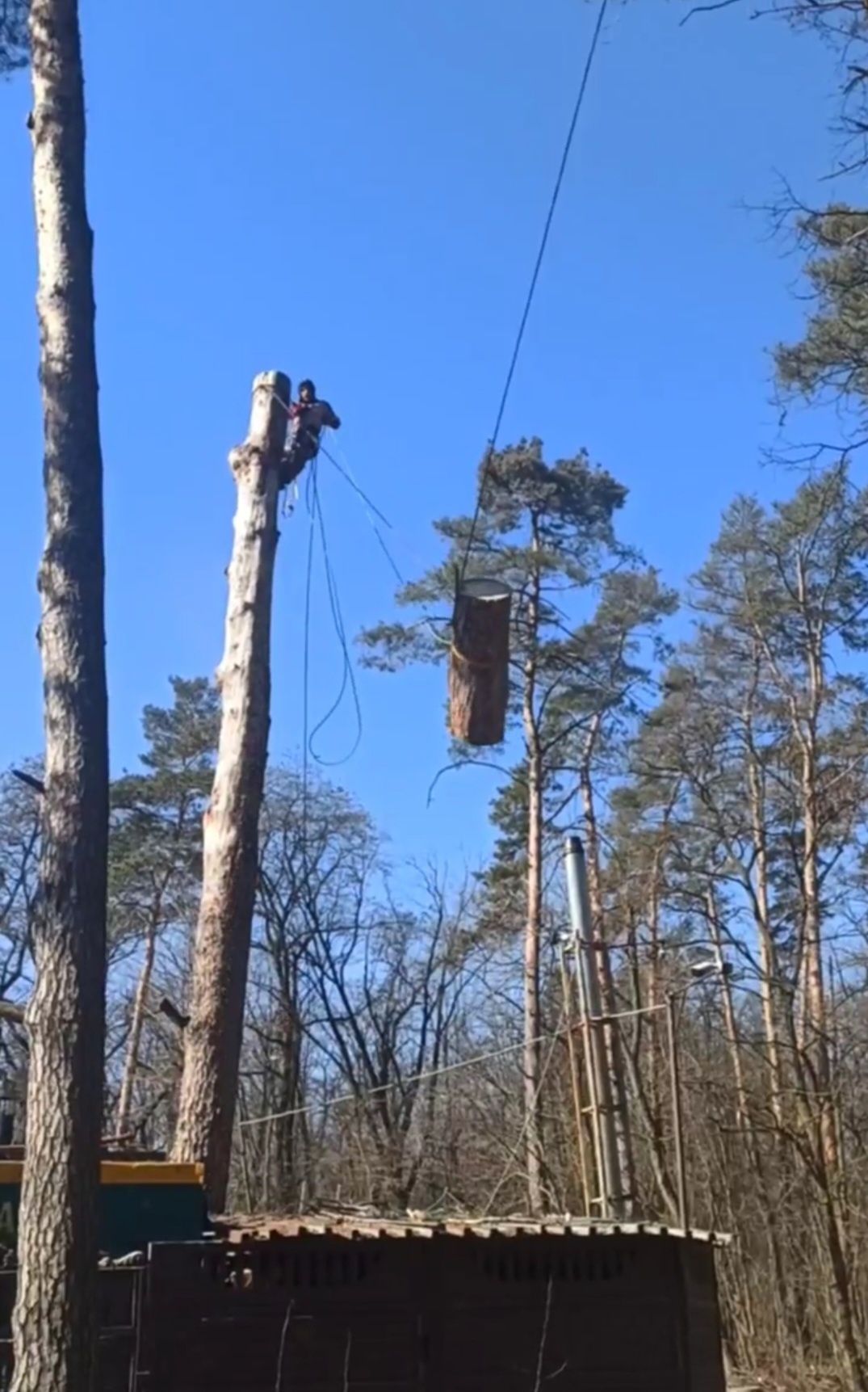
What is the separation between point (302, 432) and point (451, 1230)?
4.96 metres

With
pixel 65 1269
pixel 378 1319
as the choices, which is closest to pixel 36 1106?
pixel 65 1269

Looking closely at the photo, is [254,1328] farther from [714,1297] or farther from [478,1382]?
[714,1297]

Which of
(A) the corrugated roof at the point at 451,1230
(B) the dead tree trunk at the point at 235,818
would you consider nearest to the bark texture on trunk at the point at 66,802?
(A) the corrugated roof at the point at 451,1230

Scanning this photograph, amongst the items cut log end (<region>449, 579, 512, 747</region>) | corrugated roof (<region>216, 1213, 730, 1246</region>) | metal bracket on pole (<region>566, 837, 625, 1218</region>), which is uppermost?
cut log end (<region>449, 579, 512, 747</region>)

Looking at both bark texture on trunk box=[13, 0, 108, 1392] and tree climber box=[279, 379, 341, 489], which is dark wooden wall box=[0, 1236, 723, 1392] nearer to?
bark texture on trunk box=[13, 0, 108, 1392]

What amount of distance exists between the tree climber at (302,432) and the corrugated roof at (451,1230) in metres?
4.48

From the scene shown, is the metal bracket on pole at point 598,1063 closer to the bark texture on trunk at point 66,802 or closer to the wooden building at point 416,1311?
the wooden building at point 416,1311

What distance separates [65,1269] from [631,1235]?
10.4 feet

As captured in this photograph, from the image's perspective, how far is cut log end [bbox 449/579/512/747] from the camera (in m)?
6.55

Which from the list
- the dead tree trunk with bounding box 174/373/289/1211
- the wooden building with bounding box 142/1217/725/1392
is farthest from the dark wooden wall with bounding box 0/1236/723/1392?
the dead tree trunk with bounding box 174/373/289/1211

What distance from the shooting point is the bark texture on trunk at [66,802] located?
449 cm

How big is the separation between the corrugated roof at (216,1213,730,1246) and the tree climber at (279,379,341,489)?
4.48 m

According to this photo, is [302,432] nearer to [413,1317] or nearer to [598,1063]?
[598,1063]

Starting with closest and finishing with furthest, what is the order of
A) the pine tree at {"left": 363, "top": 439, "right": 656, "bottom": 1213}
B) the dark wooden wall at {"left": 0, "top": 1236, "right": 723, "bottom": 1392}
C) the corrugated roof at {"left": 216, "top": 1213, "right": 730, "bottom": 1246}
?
the dark wooden wall at {"left": 0, "top": 1236, "right": 723, "bottom": 1392}
the corrugated roof at {"left": 216, "top": 1213, "right": 730, "bottom": 1246}
the pine tree at {"left": 363, "top": 439, "right": 656, "bottom": 1213}
